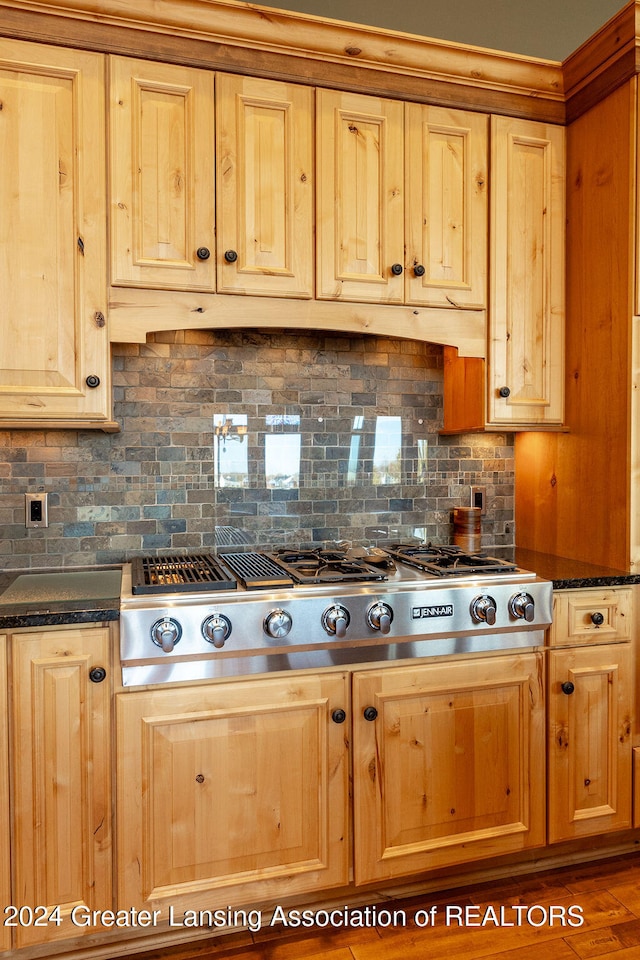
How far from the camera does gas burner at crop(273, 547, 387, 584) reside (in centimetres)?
197

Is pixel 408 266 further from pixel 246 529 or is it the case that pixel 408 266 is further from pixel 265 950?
pixel 265 950

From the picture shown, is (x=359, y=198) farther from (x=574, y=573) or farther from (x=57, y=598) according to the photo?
(x=57, y=598)

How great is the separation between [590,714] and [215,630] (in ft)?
4.29

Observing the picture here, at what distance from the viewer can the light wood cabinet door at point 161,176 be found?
201 centimetres

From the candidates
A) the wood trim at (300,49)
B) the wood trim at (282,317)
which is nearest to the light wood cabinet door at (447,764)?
the wood trim at (282,317)

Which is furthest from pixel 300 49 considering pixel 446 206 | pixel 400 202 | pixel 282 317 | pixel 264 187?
pixel 282 317

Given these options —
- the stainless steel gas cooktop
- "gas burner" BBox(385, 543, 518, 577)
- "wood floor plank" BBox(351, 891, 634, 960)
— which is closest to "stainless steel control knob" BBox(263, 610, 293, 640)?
the stainless steel gas cooktop

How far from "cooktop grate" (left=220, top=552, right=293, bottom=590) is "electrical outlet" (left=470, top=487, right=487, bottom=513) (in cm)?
94

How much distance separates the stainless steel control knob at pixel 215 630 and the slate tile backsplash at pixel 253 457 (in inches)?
26.8

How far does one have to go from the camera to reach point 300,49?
2125 mm

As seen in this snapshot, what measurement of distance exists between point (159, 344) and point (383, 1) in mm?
1627

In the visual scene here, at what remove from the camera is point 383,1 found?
259 cm

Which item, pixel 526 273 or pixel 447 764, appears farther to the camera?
pixel 526 273

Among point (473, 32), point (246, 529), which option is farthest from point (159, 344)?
point (473, 32)
